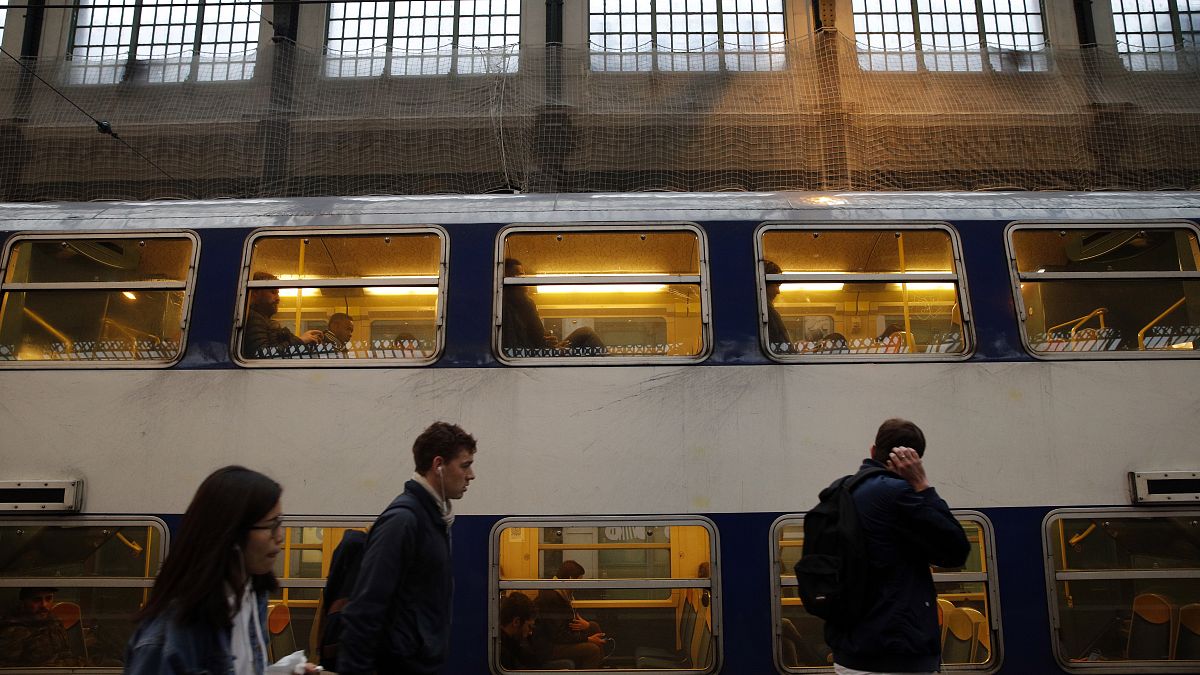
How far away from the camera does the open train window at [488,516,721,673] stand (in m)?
5.10

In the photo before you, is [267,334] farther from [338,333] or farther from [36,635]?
[36,635]

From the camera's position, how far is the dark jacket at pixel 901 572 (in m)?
3.51

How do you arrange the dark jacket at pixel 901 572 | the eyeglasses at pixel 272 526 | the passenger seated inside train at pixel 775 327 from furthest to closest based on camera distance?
the passenger seated inside train at pixel 775 327 < the dark jacket at pixel 901 572 < the eyeglasses at pixel 272 526

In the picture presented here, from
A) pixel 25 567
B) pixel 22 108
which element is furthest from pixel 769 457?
pixel 22 108

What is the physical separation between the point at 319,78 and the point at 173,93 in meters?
4.25

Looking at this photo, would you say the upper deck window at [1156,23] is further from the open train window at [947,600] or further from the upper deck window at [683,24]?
the open train window at [947,600]

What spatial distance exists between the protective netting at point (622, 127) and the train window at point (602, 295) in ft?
6.62

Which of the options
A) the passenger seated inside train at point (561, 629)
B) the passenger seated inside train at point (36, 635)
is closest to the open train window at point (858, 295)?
the passenger seated inside train at point (561, 629)

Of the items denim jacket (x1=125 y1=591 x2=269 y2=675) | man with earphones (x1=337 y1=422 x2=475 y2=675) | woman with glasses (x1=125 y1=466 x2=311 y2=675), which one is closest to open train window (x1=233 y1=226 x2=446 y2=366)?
man with earphones (x1=337 y1=422 x2=475 y2=675)

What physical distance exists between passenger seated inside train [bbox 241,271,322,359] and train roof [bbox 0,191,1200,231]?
0.56 m

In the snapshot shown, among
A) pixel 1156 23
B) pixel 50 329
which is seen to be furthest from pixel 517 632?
pixel 1156 23

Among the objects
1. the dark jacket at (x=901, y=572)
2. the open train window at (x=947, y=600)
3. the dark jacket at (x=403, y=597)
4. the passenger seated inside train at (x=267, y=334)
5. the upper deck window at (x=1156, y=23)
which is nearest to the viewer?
the dark jacket at (x=403, y=597)

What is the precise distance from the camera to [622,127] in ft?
33.4

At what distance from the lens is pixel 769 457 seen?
17.2 ft
